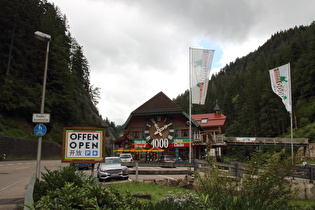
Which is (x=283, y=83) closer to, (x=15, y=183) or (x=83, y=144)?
(x=83, y=144)

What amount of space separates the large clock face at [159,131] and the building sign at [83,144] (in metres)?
33.1

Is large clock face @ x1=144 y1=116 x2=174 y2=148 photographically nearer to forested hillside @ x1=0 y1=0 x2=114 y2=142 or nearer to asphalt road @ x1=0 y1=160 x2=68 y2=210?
forested hillside @ x1=0 y1=0 x2=114 y2=142

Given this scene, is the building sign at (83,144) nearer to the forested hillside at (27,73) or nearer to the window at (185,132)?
the forested hillside at (27,73)

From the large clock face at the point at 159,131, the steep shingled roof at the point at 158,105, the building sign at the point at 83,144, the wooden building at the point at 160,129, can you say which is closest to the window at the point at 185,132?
the wooden building at the point at 160,129

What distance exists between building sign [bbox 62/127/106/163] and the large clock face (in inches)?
1302

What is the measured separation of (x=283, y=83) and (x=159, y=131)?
20.2 meters

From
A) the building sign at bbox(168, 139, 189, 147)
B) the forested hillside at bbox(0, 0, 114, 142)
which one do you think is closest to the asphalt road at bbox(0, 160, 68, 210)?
the forested hillside at bbox(0, 0, 114, 142)

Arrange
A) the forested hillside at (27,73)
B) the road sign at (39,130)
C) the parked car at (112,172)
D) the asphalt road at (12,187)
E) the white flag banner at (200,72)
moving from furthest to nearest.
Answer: the forested hillside at (27,73) < the white flag banner at (200,72) < the parked car at (112,172) < the road sign at (39,130) < the asphalt road at (12,187)

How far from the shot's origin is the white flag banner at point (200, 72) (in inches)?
1188

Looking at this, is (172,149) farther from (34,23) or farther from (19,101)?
(34,23)

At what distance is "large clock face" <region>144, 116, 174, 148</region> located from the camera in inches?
1702

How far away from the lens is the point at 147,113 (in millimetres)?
43562

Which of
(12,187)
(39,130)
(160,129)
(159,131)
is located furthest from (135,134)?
(12,187)

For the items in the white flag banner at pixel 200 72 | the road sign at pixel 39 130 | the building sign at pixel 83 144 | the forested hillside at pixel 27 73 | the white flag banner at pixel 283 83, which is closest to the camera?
the building sign at pixel 83 144
